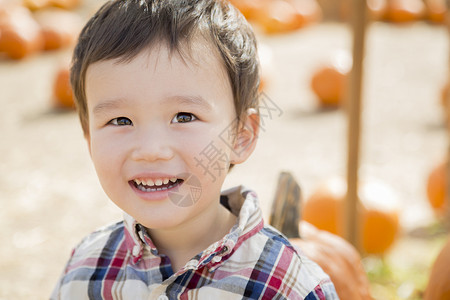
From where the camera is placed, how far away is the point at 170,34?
55.4 inches

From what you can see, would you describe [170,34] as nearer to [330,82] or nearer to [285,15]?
[330,82]

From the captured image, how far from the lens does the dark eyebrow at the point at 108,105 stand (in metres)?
1.40

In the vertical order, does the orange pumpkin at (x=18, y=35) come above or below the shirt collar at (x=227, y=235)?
above

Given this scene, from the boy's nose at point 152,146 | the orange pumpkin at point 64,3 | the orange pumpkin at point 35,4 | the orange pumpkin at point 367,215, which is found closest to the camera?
the boy's nose at point 152,146

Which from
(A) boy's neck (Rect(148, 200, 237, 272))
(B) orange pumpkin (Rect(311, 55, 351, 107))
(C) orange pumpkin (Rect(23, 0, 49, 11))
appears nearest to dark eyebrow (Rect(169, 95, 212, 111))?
(A) boy's neck (Rect(148, 200, 237, 272))

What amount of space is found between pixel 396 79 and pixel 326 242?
5295mm

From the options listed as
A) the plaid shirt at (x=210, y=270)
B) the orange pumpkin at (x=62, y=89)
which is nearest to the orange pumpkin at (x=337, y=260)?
the plaid shirt at (x=210, y=270)

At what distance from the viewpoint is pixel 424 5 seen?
1048 centimetres

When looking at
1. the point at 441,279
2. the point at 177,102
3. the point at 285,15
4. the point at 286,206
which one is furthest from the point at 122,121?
the point at 285,15

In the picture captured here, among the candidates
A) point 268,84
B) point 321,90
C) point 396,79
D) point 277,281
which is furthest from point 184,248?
point 396,79

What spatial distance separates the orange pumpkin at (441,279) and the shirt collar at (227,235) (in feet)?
2.62

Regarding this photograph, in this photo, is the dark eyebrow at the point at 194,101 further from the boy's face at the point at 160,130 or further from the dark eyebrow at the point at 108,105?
the dark eyebrow at the point at 108,105

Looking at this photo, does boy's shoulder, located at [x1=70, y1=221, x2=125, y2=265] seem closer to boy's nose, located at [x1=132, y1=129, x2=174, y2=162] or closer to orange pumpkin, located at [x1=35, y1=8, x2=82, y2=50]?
boy's nose, located at [x1=132, y1=129, x2=174, y2=162]

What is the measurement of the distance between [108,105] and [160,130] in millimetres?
148
